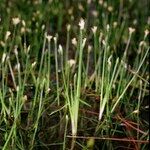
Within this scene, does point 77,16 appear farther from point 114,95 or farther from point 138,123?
point 138,123

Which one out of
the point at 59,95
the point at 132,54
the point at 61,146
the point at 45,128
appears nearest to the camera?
the point at 61,146

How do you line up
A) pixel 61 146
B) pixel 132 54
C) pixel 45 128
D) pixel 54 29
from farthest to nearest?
1. pixel 54 29
2. pixel 132 54
3. pixel 45 128
4. pixel 61 146

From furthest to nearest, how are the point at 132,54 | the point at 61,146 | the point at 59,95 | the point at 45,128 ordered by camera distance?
the point at 132,54 < the point at 59,95 < the point at 45,128 < the point at 61,146

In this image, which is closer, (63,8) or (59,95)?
(59,95)

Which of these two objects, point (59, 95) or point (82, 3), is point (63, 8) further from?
point (59, 95)

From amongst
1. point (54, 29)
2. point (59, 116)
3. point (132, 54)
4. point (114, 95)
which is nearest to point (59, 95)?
point (59, 116)

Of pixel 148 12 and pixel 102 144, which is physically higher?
pixel 148 12

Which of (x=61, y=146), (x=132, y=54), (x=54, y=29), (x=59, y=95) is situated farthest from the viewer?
(x=54, y=29)

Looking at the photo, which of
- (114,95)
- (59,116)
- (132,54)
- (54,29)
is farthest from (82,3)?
(59,116)

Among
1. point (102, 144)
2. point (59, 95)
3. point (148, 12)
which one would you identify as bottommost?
point (102, 144)
